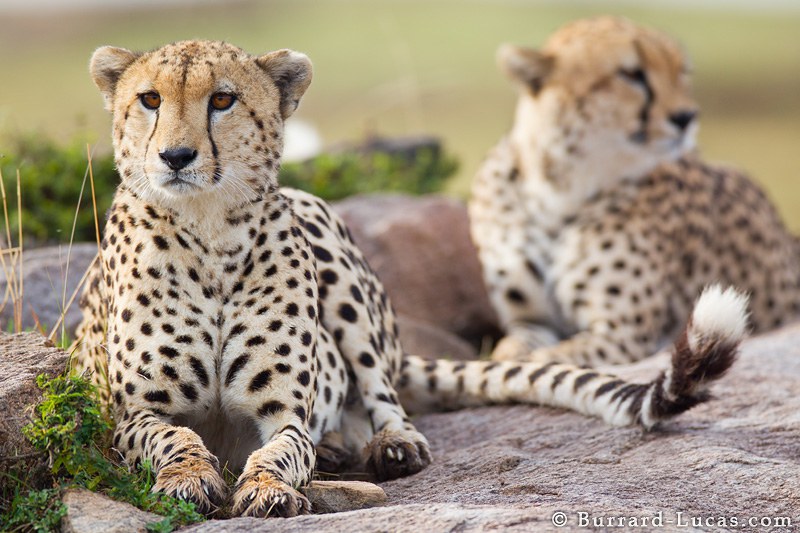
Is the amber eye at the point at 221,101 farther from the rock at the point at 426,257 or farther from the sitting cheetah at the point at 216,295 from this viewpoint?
the rock at the point at 426,257

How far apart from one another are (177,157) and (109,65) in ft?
1.88

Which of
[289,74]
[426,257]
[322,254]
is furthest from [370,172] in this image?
[289,74]

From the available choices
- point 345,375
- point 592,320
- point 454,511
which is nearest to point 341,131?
point 592,320

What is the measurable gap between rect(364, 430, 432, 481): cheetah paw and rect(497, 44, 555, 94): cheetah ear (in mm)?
3067

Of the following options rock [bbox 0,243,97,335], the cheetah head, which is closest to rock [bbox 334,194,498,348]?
the cheetah head

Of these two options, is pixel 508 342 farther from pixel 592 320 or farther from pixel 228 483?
pixel 228 483

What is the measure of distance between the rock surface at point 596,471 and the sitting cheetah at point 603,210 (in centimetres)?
158

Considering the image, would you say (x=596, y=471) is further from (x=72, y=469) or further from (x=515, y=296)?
(x=515, y=296)

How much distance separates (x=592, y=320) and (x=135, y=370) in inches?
127

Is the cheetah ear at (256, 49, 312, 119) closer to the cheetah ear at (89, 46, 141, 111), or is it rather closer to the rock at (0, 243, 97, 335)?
the cheetah ear at (89, 46, 141, 111)

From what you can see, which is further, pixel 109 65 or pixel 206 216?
pixel 109 65

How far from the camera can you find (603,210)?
6.41 metres

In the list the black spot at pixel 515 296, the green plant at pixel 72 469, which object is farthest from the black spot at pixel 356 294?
the black spot at pixel 515 296

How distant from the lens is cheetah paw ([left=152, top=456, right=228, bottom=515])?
2982 millimetres
